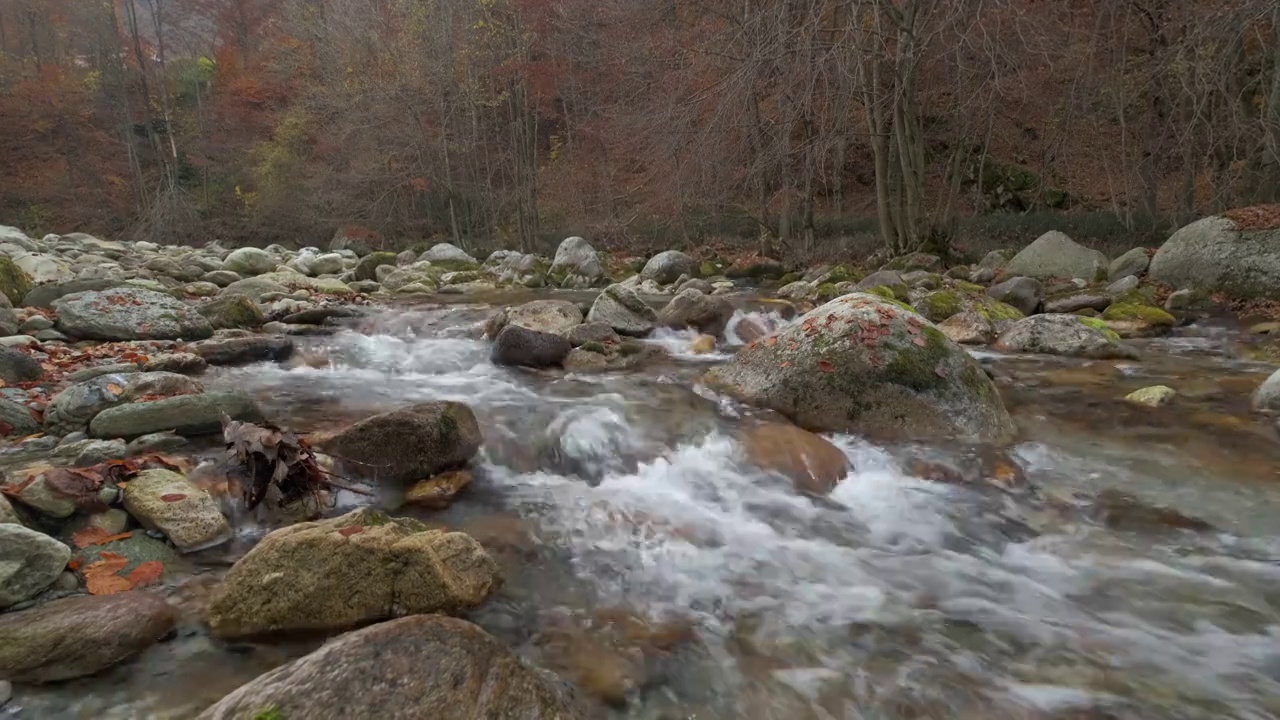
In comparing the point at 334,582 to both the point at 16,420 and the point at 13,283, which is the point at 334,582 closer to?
the point at 16,420

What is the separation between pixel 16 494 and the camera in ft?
11.5

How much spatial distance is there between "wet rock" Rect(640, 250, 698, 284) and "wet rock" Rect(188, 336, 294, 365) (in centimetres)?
886

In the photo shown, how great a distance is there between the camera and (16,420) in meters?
4.93

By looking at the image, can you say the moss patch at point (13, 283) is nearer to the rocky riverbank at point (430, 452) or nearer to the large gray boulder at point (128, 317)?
the rocky riverbank at point (430, 452)

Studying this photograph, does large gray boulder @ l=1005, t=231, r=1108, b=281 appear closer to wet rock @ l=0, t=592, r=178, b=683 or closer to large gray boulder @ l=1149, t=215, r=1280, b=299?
large gray boulder @ l=1149, t=215, r=1280, b=299

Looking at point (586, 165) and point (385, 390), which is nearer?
point (385, 390)

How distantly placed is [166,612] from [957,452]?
4580 millimetres

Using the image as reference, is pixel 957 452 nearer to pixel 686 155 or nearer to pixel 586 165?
pixel 686 155

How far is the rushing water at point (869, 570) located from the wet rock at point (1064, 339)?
1231 millimetres

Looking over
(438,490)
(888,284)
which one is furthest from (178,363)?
(888,284)

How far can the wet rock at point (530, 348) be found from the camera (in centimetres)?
764

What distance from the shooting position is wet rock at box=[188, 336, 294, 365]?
24.1 feet

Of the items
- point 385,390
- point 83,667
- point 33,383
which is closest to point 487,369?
point 385,390

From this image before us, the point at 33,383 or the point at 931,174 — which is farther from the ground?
the point at 931,174
